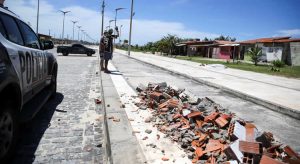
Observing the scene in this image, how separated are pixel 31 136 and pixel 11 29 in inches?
65.5

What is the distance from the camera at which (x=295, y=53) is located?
1431 inches

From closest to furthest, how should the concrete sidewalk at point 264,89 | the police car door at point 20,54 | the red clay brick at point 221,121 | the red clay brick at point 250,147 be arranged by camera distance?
1. the red clay brick at point 250,147
2. the police car door at point 20,54
3. the red clay brick at point 221,121
4. the concrete sidewalk at point 264,89

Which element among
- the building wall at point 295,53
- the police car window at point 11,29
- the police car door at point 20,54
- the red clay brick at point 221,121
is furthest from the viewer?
the building wall at point 295,53

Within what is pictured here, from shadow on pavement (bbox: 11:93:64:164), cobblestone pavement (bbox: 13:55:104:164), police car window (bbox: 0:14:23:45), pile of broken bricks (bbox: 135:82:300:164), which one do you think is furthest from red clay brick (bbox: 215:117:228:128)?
police car window (bbox: 0:14:23:45)

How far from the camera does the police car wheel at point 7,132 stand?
10.6 ft

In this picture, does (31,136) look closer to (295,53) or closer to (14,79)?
(14,79)

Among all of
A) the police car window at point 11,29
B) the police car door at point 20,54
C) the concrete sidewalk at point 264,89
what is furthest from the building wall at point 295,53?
the police car window at point 11,29

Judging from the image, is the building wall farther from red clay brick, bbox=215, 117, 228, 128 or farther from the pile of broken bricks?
red clay brick, bbox=215, 117, 228, 128

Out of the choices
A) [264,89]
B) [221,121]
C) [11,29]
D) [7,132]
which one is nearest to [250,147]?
[221,121]

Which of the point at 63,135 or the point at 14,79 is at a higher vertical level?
the point at 14,79

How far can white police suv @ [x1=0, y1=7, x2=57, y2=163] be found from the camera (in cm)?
326

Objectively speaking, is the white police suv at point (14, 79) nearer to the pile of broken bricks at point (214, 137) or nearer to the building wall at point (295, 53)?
the pile of broken bricks at point (214, 137)

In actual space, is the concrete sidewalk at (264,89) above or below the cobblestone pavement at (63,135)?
above

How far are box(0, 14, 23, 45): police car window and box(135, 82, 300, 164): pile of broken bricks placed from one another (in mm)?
2585
